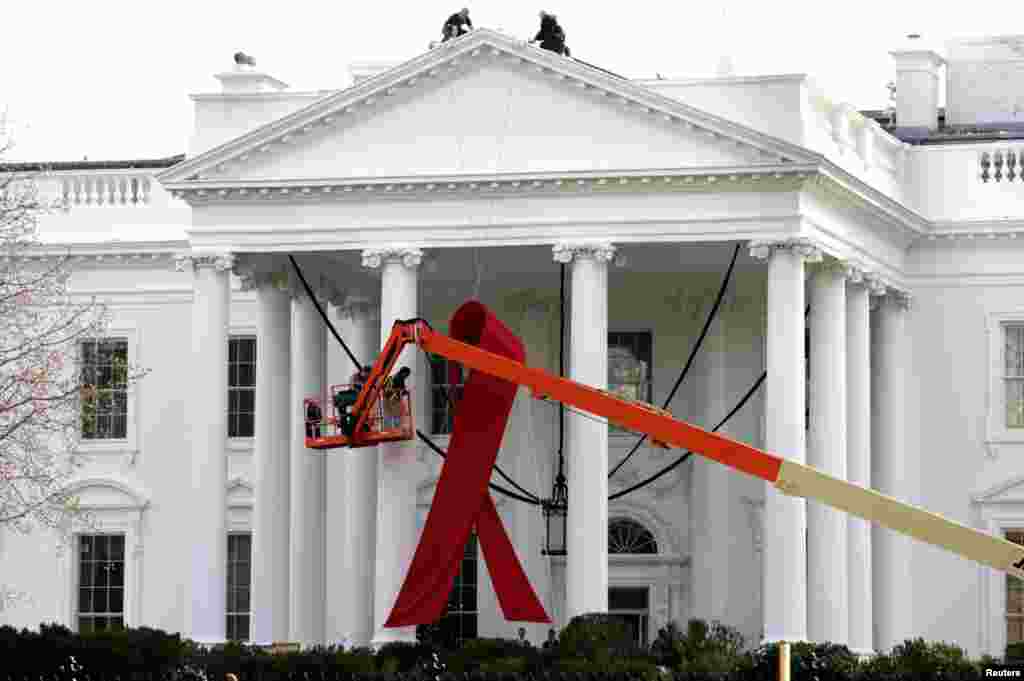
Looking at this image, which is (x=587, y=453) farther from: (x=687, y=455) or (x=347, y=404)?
(x=687, y=455)

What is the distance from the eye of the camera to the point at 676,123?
49094 millimetres

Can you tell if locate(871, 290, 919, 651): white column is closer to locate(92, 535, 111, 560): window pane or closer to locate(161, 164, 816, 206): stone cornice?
locate(161, 164, 816, 206): stone cornice

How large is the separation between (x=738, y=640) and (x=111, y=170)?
670 inches

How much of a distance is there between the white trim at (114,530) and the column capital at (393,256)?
10.2 metres

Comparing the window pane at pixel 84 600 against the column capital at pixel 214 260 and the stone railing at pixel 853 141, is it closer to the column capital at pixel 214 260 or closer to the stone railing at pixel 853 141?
the column capital at pixel 214 260

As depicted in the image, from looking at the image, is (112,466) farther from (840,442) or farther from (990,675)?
(990,675)

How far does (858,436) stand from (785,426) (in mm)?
4465

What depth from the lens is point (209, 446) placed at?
166 ft

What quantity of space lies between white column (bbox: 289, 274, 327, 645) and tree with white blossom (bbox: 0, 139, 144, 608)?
136 inches

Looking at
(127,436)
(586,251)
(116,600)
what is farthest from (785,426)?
(116,600)

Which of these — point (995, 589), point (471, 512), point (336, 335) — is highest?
point (336, 335)

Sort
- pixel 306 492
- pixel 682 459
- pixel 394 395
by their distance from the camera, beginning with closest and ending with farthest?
pixel 394 395 < pixel 306 492 < pixel 682 459

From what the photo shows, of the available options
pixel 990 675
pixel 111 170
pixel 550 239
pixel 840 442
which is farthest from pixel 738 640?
pixel 111 170

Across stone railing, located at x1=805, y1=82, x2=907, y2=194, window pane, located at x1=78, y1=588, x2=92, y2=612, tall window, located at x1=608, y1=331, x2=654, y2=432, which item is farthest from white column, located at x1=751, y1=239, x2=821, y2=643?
window pane, located at x1=78, y1=588, x2=92, y2=612
